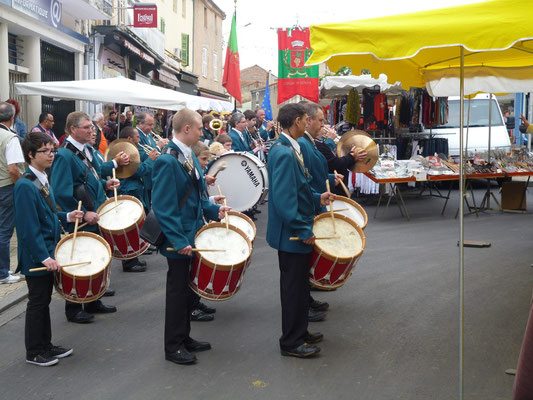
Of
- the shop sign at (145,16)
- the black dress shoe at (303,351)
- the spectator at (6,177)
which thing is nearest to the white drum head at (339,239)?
the black dress shoe at (303,351)

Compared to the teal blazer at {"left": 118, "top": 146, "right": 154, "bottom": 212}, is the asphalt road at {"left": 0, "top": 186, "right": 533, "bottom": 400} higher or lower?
lower

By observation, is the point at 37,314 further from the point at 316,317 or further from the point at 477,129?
the point at 477,129

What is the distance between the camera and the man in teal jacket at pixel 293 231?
4.59m

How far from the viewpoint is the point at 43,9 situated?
13930mm

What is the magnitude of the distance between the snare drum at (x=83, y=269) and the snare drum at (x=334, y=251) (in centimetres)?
173

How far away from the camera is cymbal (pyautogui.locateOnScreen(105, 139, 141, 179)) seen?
25.3 ft

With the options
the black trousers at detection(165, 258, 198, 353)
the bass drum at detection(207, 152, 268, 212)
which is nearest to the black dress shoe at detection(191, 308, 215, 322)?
the black trousers at detection(165, 258, 198, 353)

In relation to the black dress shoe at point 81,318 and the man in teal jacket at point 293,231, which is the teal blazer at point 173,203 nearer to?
the man in teal jacket at point 293,231

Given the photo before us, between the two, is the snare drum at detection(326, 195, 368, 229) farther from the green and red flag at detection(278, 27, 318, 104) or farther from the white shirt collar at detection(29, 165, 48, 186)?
the green and red flag at detection(278, 27, 318, 104)

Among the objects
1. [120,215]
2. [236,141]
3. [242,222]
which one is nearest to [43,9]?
Answer: [236,141]

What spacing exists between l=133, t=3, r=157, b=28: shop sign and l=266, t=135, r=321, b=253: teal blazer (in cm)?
1667

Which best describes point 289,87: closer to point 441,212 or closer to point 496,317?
point 441,212

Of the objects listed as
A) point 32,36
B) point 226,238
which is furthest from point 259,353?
point 32,36

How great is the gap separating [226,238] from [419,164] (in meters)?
8.05
